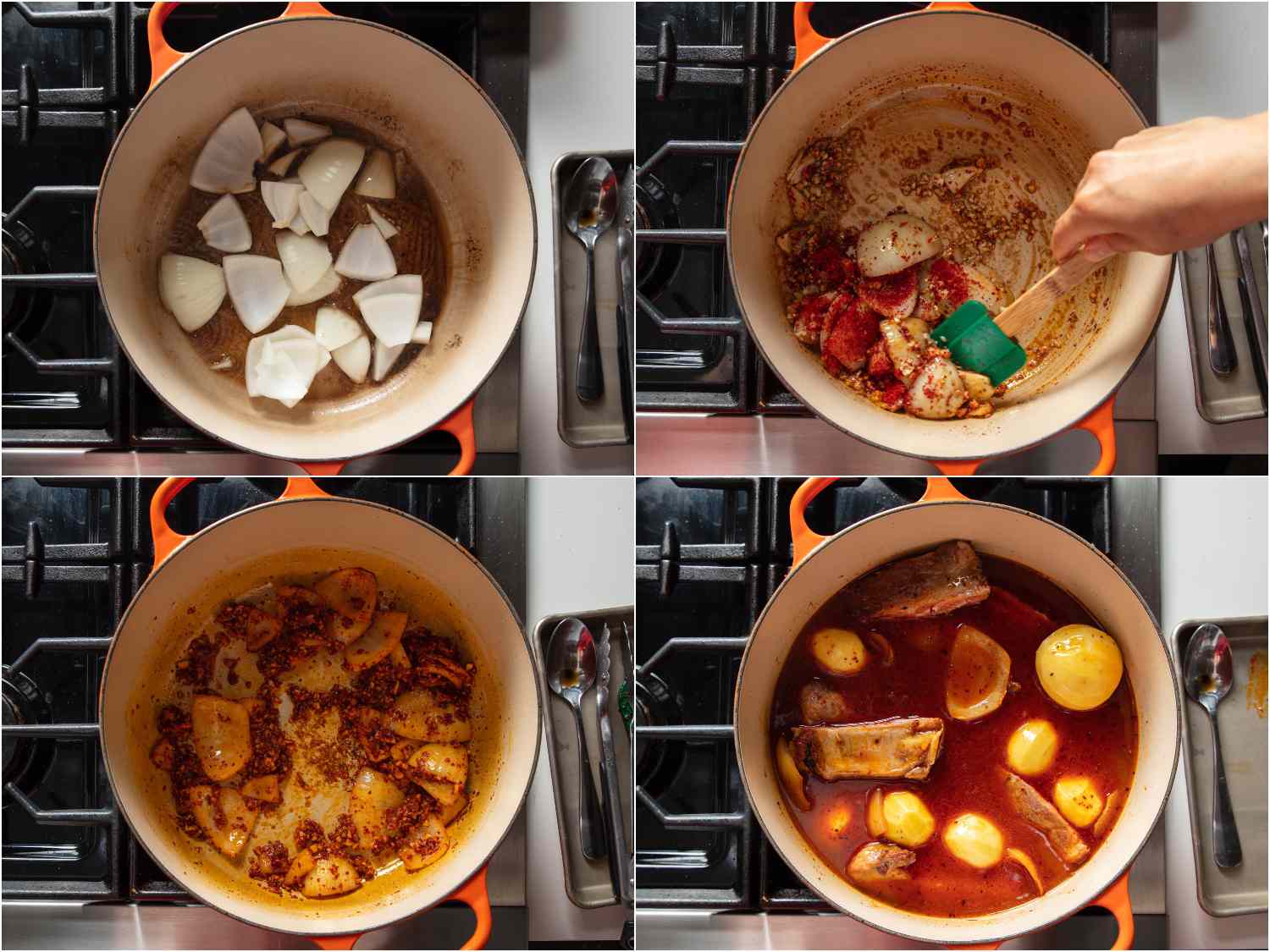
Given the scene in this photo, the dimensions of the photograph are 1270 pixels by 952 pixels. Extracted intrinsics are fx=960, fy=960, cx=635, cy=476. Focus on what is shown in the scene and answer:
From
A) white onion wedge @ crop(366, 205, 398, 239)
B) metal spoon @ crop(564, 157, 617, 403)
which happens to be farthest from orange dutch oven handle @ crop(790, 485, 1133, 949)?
white onion wedge @ crop(366, 205, 398, 239)

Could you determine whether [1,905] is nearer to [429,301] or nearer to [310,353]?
[310,353]

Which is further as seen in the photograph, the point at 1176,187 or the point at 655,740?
the point at 655,740

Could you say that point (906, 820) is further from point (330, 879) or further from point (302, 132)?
point (302, 132)

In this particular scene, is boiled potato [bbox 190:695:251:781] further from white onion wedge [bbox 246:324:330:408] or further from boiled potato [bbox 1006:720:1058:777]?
boiled potato [bbox 1006:720:1058:777]

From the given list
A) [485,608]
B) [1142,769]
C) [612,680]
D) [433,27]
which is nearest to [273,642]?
[485,608]

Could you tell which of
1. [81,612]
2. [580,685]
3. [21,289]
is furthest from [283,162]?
[580,685]

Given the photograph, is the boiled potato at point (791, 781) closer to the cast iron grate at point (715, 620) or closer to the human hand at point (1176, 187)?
the cast iron grate at point (715, 620)

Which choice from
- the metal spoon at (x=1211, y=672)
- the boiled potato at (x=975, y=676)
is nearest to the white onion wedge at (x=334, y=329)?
the boiled potato at (x=975, y=676)
